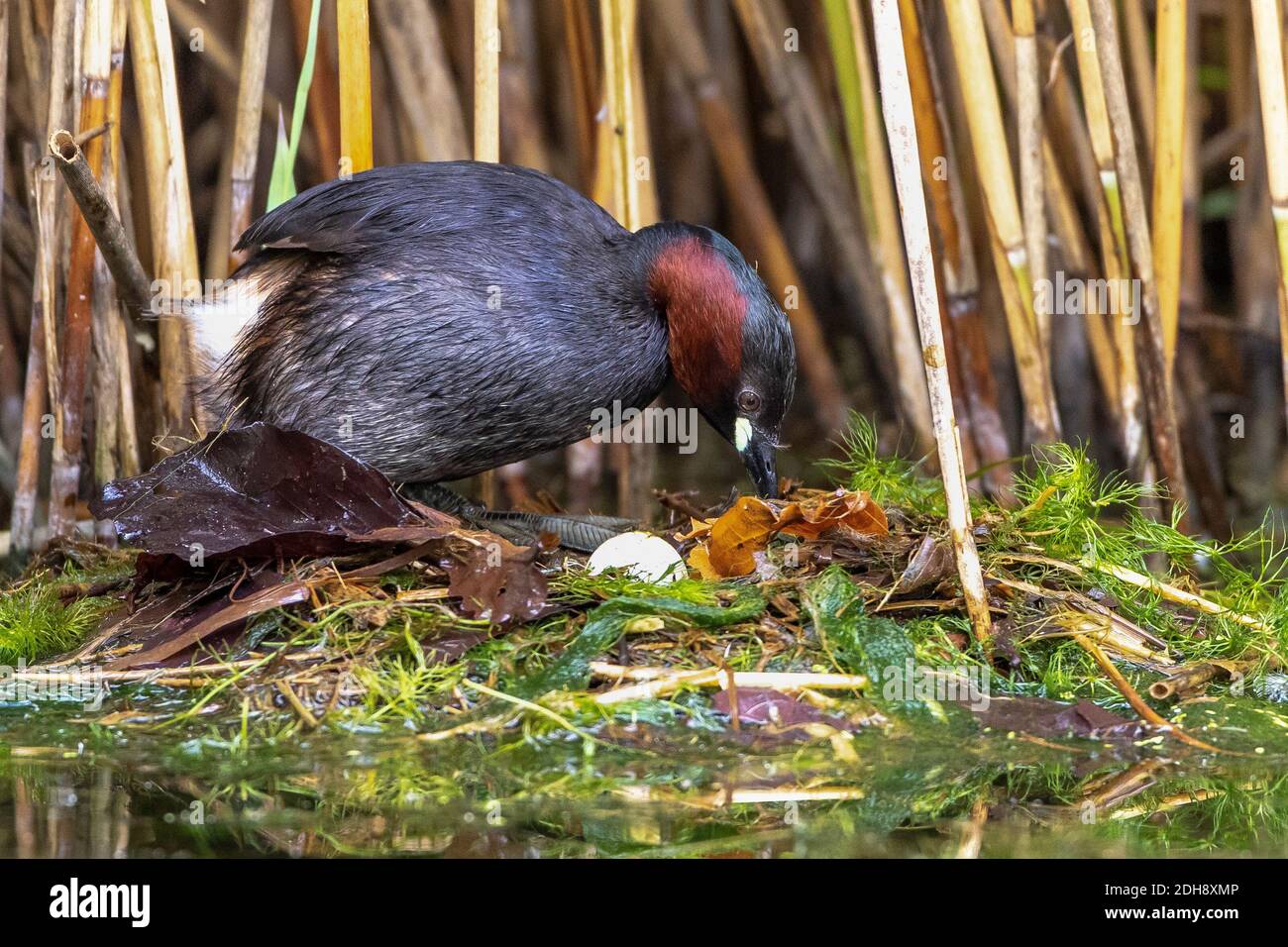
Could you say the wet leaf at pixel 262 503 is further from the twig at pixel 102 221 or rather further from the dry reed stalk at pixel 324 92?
the dry reed stalk at pixel 324 92

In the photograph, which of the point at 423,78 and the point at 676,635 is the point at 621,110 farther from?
the point at 676,635

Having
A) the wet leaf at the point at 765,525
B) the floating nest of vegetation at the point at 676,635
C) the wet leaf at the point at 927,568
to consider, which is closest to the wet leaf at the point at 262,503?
the floating nest of vegetation at the point at 676,635

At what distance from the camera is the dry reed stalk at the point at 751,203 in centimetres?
631

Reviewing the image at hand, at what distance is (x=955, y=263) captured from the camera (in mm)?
4922

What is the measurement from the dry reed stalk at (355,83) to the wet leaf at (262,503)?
1067 millimetres

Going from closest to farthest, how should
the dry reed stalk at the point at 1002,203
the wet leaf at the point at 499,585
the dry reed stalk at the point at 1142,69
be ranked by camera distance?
the wet leaf at the point at 499,585 < the dry reed stalk at the point at 1002,203 < the dry reed stalk at the point at 1142,69

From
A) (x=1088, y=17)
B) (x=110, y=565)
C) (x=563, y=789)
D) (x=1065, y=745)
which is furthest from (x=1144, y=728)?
(x=110, y=565)

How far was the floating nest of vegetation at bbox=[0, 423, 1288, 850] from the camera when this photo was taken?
311cm

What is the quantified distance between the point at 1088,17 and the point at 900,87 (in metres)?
1.55

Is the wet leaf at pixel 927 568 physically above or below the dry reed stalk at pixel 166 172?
below

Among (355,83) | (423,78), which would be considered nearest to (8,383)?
(423,78)

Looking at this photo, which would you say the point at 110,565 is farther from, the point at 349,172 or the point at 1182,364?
the point at 1182,364

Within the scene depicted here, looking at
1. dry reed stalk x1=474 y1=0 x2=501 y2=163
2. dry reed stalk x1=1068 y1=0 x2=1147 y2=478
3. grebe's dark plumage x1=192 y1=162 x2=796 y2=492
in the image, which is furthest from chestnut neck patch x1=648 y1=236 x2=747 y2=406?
dry reed stalk x1=1068 y1=0 x2=1147 y2=478

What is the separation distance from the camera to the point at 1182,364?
568 cm
